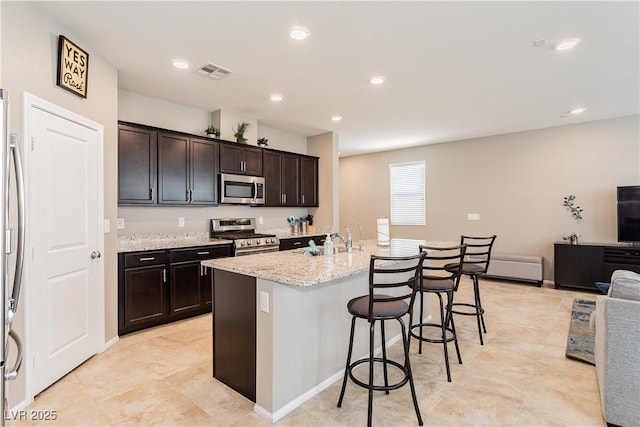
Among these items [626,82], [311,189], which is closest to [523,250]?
[626,82]

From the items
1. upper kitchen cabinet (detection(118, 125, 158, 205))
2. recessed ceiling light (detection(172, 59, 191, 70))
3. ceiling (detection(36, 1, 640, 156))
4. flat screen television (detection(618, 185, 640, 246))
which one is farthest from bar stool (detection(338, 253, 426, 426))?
flat screen television (detection(618, 185, 640, 246))

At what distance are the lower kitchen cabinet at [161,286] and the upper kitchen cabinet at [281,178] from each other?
1530mm

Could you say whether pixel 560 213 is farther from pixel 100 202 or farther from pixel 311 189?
pixel 100 202

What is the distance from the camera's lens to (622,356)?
1945 mm

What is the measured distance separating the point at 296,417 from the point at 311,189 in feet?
14.2

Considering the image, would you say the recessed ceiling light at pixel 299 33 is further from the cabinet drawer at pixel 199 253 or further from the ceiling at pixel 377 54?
the cabinet drawer at pixel 199 253

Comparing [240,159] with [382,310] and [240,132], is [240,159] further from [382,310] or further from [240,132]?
[382,310]

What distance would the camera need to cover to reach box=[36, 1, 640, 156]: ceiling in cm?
240

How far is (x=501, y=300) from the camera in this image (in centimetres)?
479

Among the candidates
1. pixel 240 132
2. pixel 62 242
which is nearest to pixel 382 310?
pixel 62 242

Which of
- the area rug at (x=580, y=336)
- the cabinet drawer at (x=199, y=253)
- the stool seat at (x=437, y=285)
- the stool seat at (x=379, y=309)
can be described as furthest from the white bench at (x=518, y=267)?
the cabinet drawer at (x=199, y=253)

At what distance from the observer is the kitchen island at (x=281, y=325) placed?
205cm

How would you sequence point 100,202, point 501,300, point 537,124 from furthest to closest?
point 537,124 → point 501,300 → point 100,202

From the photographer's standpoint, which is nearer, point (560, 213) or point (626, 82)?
point (626, 82)
